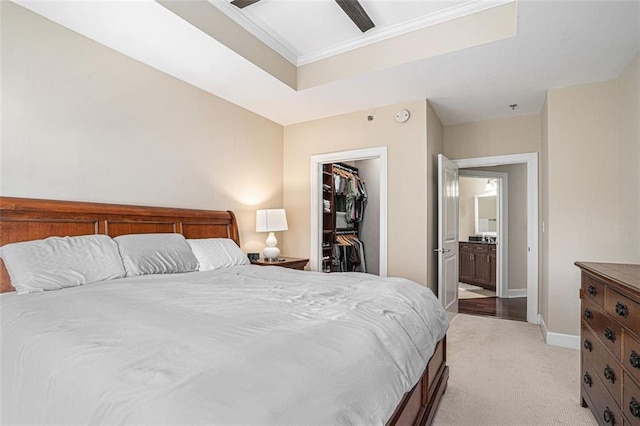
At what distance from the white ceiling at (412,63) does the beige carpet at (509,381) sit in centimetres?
253

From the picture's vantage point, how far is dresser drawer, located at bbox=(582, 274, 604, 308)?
1.82 metres

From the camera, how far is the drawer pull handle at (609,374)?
1652 millimetres

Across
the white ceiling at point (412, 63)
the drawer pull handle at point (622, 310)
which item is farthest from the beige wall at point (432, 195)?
the drawer pull handle at point (622, 310)

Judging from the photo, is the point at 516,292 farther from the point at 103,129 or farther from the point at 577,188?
the point at 103,129

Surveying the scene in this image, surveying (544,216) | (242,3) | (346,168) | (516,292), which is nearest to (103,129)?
(242,3)

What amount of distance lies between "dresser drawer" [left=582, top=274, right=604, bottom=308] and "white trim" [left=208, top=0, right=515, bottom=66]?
1989mm

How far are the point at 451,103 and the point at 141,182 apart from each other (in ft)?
10.8

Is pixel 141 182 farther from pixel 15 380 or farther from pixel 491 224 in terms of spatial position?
pixel 491 224

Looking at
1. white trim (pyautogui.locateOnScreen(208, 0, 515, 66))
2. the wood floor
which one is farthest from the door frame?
white trim (pyautogui.locateOnScreen(208, 0, 515, 66))

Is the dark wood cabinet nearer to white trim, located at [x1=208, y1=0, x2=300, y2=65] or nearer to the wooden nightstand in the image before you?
the wooden nightstand

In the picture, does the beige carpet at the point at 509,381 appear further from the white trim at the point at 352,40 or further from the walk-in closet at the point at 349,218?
the white trim at the point at 352,40

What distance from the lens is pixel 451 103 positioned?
379 centimetres

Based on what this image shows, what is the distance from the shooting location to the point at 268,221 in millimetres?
3926

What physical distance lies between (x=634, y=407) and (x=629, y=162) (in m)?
2.23
